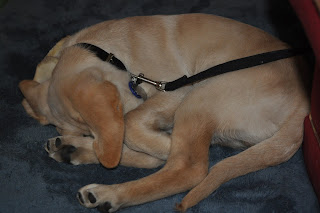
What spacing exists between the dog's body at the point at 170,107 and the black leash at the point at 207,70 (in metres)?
0.05

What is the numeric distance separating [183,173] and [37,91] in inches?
48.5

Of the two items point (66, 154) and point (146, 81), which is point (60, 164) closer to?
point (66, 154)

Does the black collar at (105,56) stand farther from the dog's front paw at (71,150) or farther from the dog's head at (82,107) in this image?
the dog's front paw at (71,150)

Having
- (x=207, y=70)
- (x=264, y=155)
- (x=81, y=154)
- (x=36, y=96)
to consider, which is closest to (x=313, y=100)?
(x=264, y=155)

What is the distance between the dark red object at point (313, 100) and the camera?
1.67m

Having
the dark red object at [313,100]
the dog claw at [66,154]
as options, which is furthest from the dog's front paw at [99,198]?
the dark red object at [313,100]

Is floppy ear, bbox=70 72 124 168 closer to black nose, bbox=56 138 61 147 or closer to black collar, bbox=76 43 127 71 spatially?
black collar, bbox=76 43 127 71

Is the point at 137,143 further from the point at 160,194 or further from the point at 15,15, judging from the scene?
the point at 15,15

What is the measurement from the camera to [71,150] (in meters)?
2.68

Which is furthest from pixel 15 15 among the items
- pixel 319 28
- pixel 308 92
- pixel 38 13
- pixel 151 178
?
pixel 319 28

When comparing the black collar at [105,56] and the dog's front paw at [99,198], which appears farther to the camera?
the black collar at [105,56]

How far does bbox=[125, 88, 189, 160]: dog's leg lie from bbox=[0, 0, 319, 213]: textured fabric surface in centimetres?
19

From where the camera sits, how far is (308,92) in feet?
7.98

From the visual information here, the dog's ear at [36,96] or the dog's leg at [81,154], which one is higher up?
the dog's ear at [36,96]
